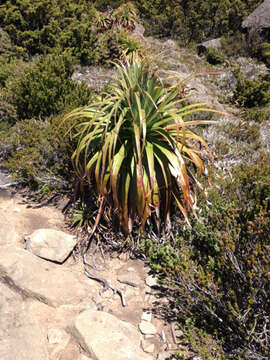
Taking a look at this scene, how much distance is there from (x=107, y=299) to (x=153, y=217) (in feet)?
3.55

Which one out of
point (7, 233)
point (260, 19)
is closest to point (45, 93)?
point (7, 233)

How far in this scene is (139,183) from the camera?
113 inches

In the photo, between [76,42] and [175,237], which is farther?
[76,42]

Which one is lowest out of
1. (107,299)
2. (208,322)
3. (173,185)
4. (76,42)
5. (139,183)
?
(107,299)

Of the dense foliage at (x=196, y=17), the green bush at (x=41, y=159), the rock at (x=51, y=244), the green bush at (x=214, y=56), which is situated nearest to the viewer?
the rock at (x=51, y=244)

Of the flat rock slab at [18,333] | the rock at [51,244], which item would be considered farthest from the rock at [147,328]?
the rock at [51,244]

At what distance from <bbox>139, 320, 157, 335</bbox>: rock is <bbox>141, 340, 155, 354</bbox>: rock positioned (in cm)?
8

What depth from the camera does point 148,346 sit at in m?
2.39

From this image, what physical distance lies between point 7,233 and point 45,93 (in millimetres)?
2770

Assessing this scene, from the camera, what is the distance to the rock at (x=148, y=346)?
2.36m

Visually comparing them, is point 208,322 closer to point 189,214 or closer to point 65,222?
point 189,214

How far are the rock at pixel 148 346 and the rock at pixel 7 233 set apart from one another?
72.9 inches

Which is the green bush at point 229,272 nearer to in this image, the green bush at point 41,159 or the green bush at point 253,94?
the green bush at point 41,159

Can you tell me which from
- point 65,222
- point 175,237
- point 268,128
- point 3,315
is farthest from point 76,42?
point 3,315
